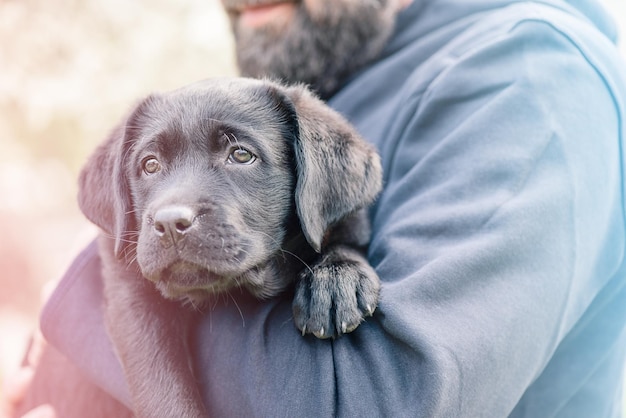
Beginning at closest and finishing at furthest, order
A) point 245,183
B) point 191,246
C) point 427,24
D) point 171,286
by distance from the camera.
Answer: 1. point 191,246
2. point 171,286
3. point 245,183
4. point 427,24

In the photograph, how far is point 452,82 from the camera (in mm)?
1738

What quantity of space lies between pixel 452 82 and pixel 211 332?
3.40 feet

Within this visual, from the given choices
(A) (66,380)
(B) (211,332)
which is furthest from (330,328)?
(A) (66,380)

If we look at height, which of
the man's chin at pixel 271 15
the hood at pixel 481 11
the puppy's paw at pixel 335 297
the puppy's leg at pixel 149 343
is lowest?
the puppy's leg at pixel 149 343

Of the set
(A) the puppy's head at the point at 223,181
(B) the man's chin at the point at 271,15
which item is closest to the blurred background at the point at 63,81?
(B) the man's chin at the point at 271,15

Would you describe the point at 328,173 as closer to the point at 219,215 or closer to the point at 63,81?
the point at 219,215

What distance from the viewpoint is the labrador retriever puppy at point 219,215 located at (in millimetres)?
1533

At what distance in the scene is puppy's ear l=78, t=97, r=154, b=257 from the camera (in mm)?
1813

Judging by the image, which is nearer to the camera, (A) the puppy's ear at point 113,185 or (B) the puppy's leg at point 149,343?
(B) the puppy's leg at point 149,343

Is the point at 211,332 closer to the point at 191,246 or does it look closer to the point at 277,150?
the point at 191,246

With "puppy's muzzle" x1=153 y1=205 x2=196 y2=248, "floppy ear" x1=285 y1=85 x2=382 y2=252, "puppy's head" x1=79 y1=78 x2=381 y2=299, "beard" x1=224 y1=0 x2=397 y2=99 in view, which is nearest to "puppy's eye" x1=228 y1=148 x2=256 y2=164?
"puppy's head" x1=79 y1=78 x2=381 y2=299

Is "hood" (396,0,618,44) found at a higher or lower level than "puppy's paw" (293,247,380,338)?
higher

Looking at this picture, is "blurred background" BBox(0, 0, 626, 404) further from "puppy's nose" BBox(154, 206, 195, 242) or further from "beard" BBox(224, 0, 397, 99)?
"puppy's nose" BBox(154, 206, 195, 242)

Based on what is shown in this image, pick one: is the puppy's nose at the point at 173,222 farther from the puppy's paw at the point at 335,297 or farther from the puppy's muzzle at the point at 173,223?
the puppy's paw at the point at 335,297
